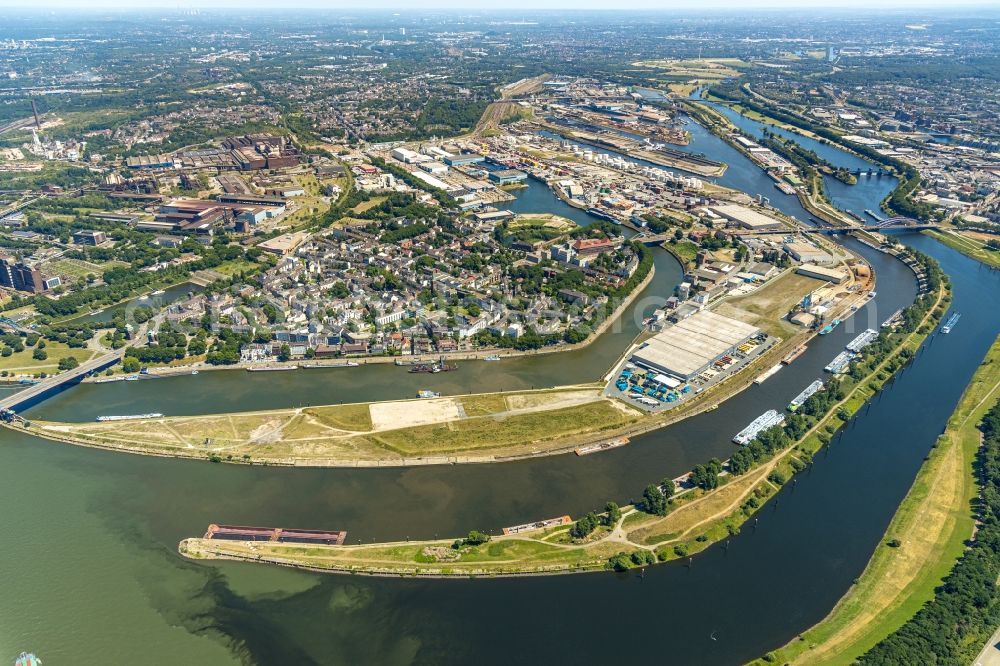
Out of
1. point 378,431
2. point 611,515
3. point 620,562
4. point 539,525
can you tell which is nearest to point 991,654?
point 620,562

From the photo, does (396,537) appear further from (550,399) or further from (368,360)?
(368,360)

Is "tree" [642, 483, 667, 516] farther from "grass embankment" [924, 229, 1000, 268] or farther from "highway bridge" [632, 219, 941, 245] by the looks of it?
"grass embankment" [924, 229, 1000, 268]

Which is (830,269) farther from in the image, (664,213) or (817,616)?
(817,616)

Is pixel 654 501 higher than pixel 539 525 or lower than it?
higher

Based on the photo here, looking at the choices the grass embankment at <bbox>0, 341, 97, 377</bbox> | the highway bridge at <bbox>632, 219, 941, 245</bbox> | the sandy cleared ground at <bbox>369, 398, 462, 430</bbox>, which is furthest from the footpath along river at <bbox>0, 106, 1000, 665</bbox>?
the highway bridge at <bbox>632, 219, 941, 245</bbox>

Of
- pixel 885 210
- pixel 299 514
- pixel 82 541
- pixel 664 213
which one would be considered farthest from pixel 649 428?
pixel 885 210

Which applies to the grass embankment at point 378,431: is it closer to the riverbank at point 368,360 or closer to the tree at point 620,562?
the riverbank at point 368,360
